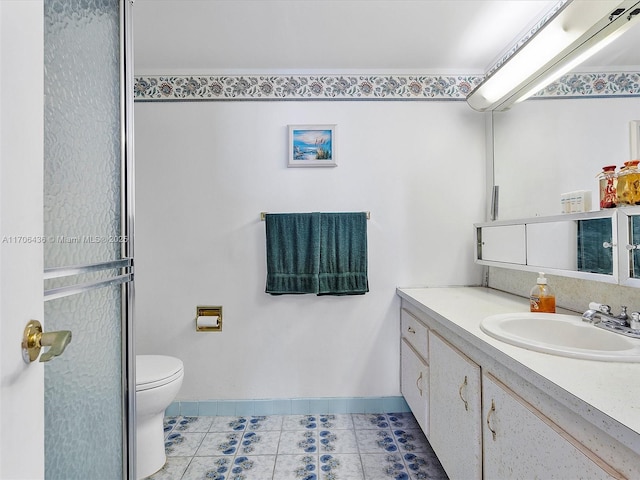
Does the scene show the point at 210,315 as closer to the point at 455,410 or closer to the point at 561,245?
the point at 455,410

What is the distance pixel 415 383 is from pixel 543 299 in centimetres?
81

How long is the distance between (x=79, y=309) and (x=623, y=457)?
48.4 inches

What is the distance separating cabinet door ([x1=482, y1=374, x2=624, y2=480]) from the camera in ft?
2.42

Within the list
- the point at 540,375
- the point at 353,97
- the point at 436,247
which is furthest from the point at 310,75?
the point at 540,375

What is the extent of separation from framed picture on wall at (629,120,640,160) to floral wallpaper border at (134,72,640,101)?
119cm

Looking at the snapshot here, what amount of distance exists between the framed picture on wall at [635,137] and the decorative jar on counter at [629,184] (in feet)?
0.15

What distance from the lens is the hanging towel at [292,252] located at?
6.99ft

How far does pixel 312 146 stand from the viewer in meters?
2.18
